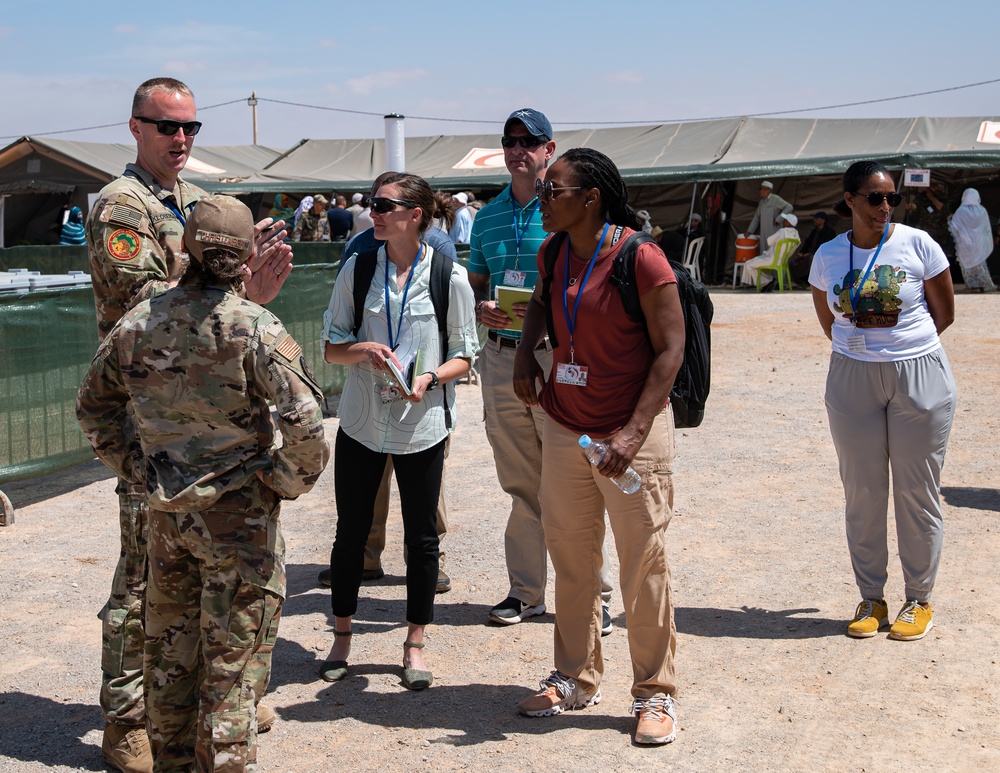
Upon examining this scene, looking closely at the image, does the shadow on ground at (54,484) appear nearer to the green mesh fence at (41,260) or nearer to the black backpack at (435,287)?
the black backpack at (435,287)

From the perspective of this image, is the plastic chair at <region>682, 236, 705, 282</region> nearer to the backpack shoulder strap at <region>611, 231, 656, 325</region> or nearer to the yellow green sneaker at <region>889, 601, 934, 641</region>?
the yellow green sneaker at <region>889, 601, 934, 641</region>

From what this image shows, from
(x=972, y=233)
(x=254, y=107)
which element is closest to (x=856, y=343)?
(x=972, y=233)

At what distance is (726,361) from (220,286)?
10164 mm

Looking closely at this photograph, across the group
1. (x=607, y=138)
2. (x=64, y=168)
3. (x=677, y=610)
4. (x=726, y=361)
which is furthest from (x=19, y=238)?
(x=677, y=610)

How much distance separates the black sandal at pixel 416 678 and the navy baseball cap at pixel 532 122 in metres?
2.37

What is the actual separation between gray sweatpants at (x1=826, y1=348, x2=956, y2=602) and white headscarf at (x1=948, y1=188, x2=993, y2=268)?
16.6 metres

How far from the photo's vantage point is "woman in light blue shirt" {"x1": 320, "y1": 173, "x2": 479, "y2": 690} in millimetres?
4301

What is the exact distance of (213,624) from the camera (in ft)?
9.97

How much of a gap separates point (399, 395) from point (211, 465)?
54.6 inches

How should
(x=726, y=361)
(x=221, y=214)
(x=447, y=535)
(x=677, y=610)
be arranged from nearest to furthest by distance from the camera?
1. (x=221, y=214)
2. (x=677, y=610)
3. (x=447, y=535)
4. (x=726, y=361)

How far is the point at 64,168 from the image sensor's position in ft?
83.6

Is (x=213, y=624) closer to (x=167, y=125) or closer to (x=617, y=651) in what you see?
(x=167, y=125)

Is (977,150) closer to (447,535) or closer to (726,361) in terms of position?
(726,361)

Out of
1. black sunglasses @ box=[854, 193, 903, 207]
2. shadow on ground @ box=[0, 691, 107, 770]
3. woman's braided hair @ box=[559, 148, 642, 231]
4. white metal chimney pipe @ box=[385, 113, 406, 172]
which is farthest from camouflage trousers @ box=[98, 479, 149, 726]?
white metal chimney pipe @ box=[385, 113, 406, 172]
